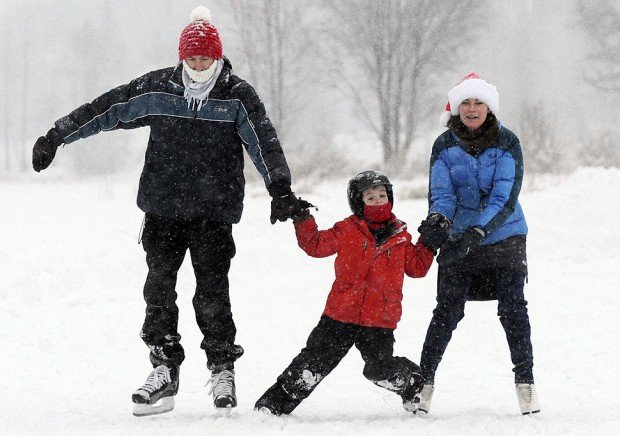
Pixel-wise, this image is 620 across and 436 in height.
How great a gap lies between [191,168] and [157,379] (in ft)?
3.65

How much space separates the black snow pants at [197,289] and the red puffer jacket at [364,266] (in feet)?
1.59

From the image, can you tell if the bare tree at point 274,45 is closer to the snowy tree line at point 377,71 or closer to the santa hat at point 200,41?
the snowy tree line at point 377,71

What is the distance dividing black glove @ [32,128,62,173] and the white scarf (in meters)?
0.74

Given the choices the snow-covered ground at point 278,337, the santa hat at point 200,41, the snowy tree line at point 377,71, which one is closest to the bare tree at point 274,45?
the snowy tree line at point 377,71

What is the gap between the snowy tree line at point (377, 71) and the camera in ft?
61.0

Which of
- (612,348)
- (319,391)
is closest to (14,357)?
(319,391)

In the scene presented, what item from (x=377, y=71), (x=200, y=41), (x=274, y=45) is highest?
(x=274, y=45)

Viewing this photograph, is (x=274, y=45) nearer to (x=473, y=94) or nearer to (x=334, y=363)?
(x=473, y=94)

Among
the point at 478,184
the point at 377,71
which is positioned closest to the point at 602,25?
the point at 377,71

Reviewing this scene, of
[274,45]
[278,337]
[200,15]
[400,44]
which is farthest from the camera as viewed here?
[274,45]

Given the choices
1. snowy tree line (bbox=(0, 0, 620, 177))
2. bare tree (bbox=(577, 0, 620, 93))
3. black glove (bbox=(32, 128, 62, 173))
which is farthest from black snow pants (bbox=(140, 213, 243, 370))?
bare tree (bbox=(577, 0, 620, 93))

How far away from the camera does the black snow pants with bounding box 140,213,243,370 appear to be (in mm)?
3385

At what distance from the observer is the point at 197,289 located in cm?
342

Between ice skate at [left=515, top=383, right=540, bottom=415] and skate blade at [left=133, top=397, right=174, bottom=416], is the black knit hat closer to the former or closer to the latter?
ice skate at [left=515, top=383, right=540, bottom=415]
